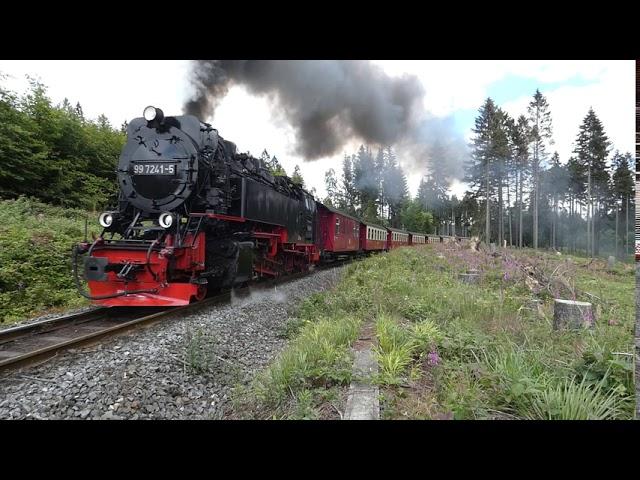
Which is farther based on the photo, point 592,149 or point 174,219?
point 592,149

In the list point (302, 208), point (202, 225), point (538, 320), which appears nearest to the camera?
point (538, 320)

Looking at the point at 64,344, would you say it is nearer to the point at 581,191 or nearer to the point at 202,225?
the point at 202,225

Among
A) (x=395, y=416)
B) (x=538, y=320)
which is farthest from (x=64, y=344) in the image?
(x=538, y=320)

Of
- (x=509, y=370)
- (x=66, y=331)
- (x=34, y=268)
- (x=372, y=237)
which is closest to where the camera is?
(x=509, y=370)

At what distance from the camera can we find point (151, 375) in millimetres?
4168

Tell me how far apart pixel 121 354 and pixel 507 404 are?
167 inches

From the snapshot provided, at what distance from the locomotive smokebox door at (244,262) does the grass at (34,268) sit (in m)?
3.32

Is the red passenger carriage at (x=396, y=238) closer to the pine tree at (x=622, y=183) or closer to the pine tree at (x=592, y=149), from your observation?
the pine tree at (x=592, y=149)

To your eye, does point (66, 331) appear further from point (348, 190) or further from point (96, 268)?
point (348, 190)

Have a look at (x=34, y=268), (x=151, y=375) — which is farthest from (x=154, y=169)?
(x=151, y=375)

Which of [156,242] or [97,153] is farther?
[97,153]

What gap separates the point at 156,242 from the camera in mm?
6750

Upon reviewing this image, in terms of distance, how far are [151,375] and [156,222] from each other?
458 centimetres

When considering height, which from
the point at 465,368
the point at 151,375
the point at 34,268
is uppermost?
the point at 34,268
